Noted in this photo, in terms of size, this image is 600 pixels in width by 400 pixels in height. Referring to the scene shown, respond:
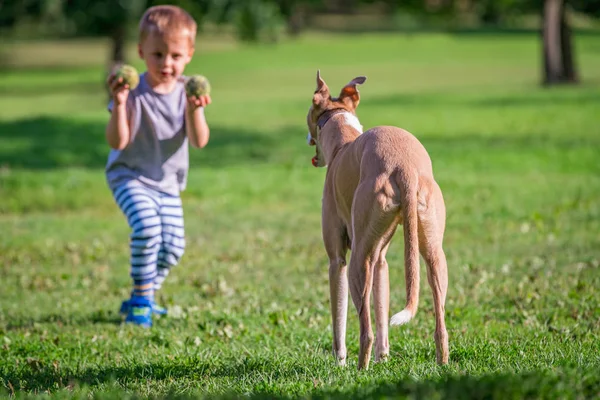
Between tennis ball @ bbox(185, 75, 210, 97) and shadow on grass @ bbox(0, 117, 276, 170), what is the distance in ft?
32.2

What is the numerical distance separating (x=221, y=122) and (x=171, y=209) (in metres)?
16.5

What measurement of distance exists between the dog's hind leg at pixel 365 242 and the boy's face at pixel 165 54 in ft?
9.55

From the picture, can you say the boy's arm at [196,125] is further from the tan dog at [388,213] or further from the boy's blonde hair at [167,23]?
the tan dog at [388,213]

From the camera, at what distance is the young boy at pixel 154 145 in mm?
7426

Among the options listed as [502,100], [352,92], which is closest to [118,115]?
[352,92]

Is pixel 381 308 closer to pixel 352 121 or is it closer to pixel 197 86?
pixel 352 121

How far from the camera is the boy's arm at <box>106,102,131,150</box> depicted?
7328 millimetres

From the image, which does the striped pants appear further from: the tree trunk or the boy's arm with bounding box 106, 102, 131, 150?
the tree trunk

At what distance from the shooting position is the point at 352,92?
5977mm

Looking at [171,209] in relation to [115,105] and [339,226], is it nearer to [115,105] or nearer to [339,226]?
[115,105]

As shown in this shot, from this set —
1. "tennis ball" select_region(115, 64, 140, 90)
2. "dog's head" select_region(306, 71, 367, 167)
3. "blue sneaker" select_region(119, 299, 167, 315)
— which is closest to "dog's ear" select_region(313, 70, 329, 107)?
"dog's head" select_region(306, 71, 367, 167)

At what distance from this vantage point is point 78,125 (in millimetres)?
21266

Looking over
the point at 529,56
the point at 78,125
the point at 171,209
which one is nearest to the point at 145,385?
the point at 171,209

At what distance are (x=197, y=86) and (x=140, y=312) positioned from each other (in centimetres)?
188
